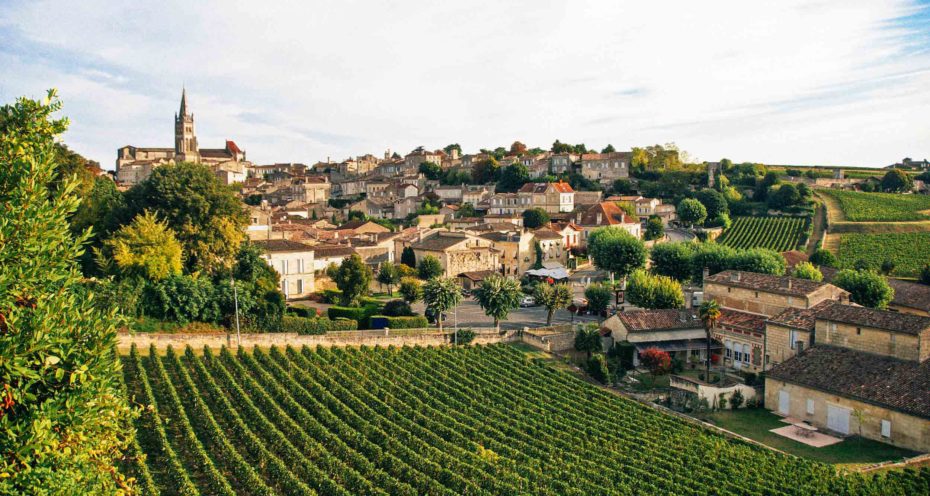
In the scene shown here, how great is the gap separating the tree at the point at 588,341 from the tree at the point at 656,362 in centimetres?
320

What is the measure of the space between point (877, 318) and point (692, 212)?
48.3 m

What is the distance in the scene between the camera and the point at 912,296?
45.2m

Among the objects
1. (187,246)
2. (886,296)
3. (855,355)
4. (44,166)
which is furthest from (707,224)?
(44,166)

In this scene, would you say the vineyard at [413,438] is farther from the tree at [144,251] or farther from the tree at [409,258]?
the tree at [409,258]

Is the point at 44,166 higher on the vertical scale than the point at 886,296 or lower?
higher

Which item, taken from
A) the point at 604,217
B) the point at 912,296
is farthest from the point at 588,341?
the point at 604,217

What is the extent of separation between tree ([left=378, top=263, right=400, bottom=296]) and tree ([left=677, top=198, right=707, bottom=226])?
38911 millimetres

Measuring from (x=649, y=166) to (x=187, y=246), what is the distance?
72.7 metres

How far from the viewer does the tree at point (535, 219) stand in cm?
7294

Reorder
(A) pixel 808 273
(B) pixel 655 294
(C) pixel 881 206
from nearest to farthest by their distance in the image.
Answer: (B) pixel 655 294
(A) pixel 808 273
(C) pixel 881 206

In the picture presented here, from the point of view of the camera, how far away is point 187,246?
3994cm

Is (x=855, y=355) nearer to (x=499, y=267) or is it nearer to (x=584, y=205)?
(x=499, y=267)

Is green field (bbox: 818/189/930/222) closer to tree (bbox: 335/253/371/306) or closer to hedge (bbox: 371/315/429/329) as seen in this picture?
hedge (bbox: 371/315/429/329)

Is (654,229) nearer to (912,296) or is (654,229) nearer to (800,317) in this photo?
(912,296)
